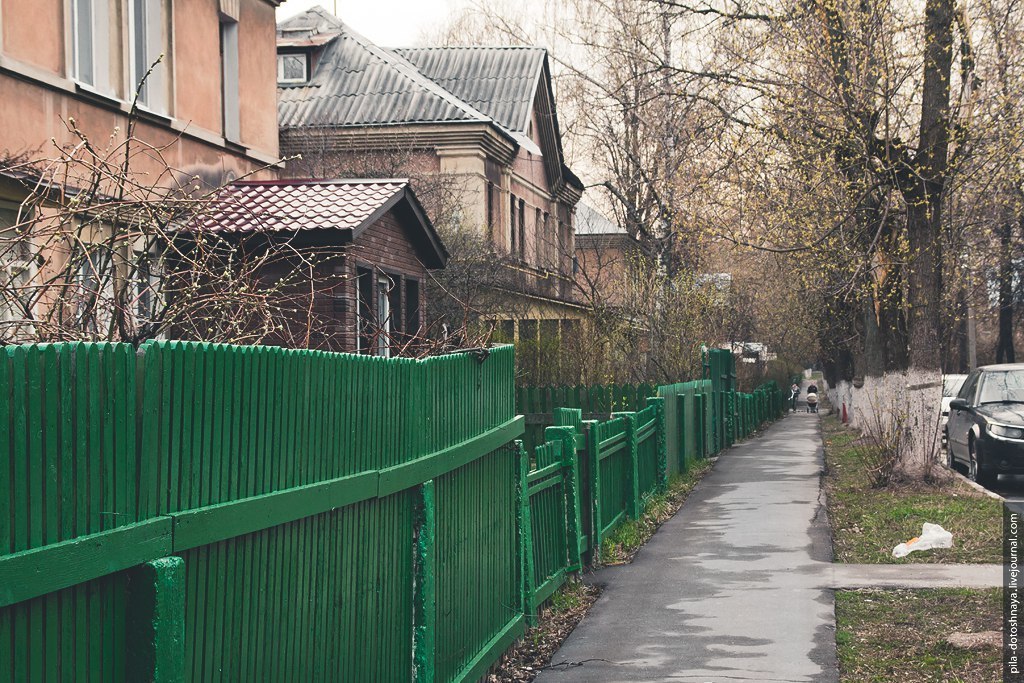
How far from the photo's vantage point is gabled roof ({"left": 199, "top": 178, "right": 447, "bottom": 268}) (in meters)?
13.3

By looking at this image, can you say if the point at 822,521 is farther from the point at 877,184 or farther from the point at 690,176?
the point at 690,176

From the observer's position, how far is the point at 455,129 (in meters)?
25.2

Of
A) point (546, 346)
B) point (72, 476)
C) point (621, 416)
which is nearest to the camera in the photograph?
point (72, 476)

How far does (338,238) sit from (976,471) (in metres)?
9.87

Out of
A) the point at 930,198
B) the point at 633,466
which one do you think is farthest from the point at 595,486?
the point at 930,198

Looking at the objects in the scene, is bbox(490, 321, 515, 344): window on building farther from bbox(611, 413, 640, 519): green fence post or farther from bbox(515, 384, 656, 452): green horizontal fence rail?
bbox(611, 413, 640, 519): green fence post

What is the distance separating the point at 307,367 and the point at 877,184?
44.2ft

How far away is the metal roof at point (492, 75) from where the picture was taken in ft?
95.0

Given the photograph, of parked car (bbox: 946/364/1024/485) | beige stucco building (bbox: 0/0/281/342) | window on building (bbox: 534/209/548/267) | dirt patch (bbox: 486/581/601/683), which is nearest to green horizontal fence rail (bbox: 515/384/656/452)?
parked car (bbox: 946/364/1024/485)

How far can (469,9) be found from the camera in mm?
43781

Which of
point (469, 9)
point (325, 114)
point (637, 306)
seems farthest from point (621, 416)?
point (469, 9)

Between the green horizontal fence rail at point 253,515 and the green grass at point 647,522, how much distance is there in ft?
10.8

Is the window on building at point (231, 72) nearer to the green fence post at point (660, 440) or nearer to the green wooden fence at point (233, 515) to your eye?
the green fence post at point (660, 440)

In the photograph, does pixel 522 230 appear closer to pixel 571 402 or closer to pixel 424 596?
pixel 571 402
